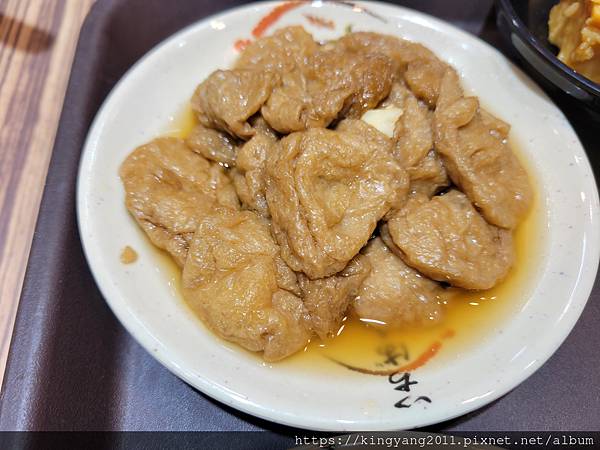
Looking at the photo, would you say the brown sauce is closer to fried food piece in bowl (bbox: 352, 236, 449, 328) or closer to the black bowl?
fried food piece in bowl (bbox: 352, 236, 449, 328)

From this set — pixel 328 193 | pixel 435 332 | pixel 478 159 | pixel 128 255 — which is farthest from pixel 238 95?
pixel 435 332

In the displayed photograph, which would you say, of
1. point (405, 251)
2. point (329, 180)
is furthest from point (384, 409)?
point (329, 180)

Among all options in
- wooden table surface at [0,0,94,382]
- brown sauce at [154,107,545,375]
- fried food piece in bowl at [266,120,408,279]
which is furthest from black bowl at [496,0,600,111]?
wooden table surface at [0,0,94,382]

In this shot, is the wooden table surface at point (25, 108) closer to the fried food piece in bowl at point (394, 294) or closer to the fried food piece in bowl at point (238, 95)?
the fried food piece in bowl at point (238, 95)

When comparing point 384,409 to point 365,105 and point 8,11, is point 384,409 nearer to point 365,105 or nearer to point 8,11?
point 365,105

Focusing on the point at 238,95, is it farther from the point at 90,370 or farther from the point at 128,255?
the point at 90,370

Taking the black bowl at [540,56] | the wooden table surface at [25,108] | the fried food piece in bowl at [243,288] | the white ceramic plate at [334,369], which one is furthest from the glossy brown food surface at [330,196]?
the wooden table surface at [25,108]
